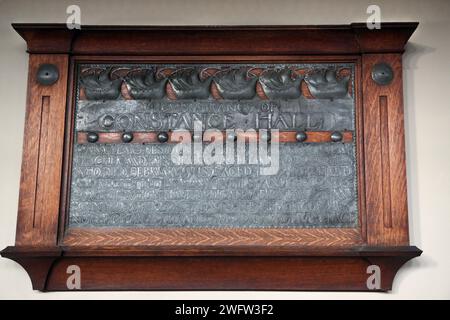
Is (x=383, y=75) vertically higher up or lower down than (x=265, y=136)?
higher up

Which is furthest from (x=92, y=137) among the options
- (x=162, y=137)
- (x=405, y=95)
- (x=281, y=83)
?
(x=405, y=95)

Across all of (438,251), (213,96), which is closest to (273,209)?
(213,96)

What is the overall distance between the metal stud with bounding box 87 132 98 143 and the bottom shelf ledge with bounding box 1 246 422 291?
585 millimetres

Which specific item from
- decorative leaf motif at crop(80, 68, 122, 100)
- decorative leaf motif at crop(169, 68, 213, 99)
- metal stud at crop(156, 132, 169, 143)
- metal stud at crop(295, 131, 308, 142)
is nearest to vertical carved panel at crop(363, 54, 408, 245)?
metal stud at crop(295, 131, 308, 142)

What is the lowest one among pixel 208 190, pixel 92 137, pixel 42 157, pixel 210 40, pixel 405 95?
pixel 208 190

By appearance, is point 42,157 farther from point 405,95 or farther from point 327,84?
point 405,95

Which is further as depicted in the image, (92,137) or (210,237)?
(92,137)

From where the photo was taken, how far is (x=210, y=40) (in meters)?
2.94

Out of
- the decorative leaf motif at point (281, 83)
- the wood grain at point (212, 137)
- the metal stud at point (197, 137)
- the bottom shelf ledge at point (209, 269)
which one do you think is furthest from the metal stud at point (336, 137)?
the metal stud at point (197, 137)

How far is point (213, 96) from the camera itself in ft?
9.65

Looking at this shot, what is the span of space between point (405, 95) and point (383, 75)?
0.61 ft

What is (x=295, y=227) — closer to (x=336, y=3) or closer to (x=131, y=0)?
(x=336, y=3)

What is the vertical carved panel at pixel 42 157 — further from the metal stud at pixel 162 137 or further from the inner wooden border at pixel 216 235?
the metal stud at pixel 162 137

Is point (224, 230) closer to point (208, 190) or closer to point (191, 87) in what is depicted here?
point (208, 190)
